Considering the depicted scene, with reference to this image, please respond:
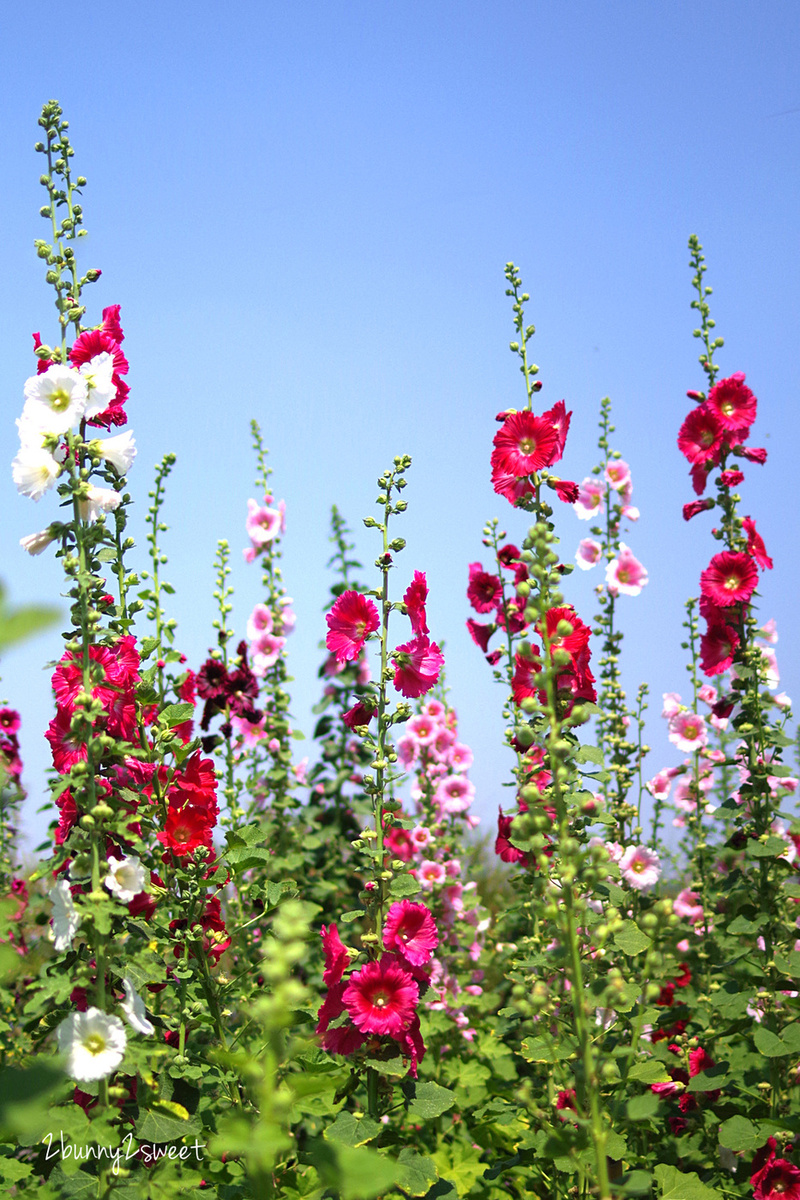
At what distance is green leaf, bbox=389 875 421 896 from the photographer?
263 centimetres

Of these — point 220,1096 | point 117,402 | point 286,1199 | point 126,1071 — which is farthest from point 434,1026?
point 117,402

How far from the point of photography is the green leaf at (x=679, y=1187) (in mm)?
2662

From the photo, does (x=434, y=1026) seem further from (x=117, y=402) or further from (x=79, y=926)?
(x=117, y=402)

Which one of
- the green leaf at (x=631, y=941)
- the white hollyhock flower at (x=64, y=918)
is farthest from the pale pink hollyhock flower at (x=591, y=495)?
the white hollyhock flower at (x=64, y=918)

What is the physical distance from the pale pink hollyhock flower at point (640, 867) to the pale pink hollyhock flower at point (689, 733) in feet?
2.88

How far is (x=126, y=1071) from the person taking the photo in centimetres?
212

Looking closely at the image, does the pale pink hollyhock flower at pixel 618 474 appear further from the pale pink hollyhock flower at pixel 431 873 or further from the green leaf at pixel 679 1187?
the green leaf at pixel 679 1187

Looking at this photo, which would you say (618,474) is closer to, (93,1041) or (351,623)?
(351,623)

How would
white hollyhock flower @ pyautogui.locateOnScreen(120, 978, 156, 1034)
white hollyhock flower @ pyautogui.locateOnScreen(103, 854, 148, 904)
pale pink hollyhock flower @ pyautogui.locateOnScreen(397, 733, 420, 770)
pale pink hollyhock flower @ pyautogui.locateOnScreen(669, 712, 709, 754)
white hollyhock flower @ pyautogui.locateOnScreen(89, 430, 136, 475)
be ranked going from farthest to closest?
pale pink hollyhock flower @ pyautogui.locateOnScreen(397, 733, 420, 770)
pale pink hollyhock flower @ pyautogui.locateOnScreen(669, 712, 709, 754)
white hollyhock flower @ pyautogui.locateOnScreen(89, 430, 136, 475)
white hollyhock flower @ pyautogui.locateOnScreen(103, 854, 148, 904)
white hollyhock flower @ pyautogui.locateOnScreen(120, 978, 156, 1034)

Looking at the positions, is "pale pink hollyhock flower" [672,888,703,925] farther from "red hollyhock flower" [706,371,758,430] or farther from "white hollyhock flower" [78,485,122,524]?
"white hollyhock flower" [78,485,122,524]

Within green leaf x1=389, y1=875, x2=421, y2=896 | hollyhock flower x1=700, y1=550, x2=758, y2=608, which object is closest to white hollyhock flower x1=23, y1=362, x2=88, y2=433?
green leaf x1=389, y1=875, x2=421, y2=896

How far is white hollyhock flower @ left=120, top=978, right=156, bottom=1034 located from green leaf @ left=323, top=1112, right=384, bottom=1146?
55cm

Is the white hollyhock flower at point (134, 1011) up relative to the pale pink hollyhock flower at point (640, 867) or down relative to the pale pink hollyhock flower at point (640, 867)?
down

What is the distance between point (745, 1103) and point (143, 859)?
2581 millimetres
